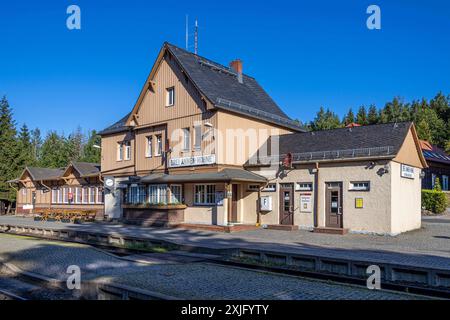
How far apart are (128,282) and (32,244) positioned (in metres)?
9.44

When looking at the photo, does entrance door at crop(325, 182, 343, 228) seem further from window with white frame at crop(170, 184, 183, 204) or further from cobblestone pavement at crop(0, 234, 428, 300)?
cobblestone pavement at crop(0, 234, 428, 300)

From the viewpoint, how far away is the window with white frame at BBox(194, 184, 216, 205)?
79.7ft

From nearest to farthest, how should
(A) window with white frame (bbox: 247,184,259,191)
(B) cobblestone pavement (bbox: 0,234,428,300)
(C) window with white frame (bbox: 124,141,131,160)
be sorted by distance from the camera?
(B) cobblestone pavement (bbox: 0,234,428,300) → (A) window with white frame (bbox: 247,184,259,191) → (C) window with white frame (bbox: 124,141,131,160)

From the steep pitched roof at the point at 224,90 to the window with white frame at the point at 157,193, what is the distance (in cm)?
513

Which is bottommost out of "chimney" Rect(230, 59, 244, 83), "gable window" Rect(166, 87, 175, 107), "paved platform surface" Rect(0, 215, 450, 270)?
"paved platform surface" Rect(0, 215, 450, 270)

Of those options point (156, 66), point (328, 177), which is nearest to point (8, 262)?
point (328, 177)

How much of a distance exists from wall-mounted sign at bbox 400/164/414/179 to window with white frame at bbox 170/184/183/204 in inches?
476

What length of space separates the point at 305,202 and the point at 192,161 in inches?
269

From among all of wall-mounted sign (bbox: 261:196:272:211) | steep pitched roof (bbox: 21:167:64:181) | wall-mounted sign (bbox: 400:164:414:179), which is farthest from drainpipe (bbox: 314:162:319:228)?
steep pitched roof (bbox: 21:167:64:181)

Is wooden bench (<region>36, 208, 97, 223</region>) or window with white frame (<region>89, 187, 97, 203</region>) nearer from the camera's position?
wooden bench (<region>36, 208, 97, 223</region>)

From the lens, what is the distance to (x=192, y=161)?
81.6 ft

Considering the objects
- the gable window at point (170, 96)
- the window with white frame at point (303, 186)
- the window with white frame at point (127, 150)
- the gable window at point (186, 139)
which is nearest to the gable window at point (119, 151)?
the window with white frame at point (127, 150)

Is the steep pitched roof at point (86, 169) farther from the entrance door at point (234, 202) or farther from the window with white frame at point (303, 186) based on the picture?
the window with white frame at point (303, 186)

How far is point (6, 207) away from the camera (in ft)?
157
